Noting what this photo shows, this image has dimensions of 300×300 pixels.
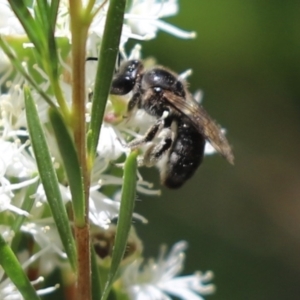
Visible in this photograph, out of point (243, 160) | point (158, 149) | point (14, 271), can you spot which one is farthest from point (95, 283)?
point (243, 160)

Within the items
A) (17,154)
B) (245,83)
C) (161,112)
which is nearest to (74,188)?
(17,154)

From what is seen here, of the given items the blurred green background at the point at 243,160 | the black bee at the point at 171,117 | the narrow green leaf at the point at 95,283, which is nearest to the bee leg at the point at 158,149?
the black bee at the point at 171,117

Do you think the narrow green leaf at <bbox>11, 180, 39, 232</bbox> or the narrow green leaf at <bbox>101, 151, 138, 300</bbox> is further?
the narrow green leaf at <bbox>11, 180, 39, 232</bbox>

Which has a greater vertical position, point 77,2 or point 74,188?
point 77,2

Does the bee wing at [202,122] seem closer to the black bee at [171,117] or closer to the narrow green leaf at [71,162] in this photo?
the black bee at [171,117]

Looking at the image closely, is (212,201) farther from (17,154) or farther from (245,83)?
(17,154)

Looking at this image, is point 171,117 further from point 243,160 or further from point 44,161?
point 243,160

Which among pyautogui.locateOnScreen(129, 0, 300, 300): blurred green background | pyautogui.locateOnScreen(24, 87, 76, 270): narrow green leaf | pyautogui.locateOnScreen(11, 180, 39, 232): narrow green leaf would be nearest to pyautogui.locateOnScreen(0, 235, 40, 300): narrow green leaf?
pyautogui.locateOnScreen(24, 87, 76, 270): narrow green leaf

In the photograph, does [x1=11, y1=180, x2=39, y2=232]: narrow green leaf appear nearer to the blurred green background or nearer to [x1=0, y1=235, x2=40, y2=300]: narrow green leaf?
[x1=0, y1=235, x2=40, y2=300]: narrow green leaf
